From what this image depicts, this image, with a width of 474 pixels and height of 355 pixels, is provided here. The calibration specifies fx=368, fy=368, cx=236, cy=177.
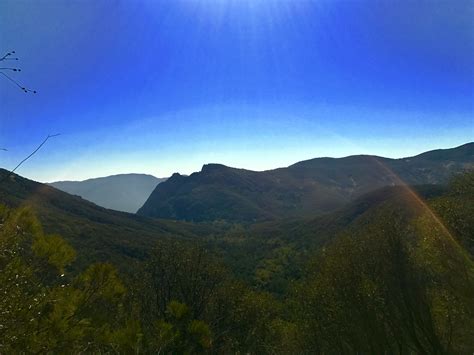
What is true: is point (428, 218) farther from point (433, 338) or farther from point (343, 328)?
point (343, 328)

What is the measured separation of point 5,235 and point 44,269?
6.32 feet

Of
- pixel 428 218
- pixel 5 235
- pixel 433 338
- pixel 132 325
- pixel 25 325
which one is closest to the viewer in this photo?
pixel 25 325

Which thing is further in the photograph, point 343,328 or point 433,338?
point 343,328

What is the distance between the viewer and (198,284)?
23.1m

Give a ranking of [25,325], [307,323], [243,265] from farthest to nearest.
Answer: [243,265], [307,323], [25,325]

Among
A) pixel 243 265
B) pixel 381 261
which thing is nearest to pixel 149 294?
pixel 381 261

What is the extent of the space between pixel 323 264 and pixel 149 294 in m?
12.3

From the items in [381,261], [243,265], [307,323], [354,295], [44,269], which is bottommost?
[243,265]

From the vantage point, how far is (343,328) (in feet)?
82.7

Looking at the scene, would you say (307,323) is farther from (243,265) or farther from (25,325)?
(243,265)

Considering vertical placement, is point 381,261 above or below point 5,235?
below

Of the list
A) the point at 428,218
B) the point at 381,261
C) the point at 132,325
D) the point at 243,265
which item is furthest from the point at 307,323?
the point at 243,265

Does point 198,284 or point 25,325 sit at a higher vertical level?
point 25,325

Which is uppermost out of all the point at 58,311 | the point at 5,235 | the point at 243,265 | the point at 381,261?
the point at 5,235
